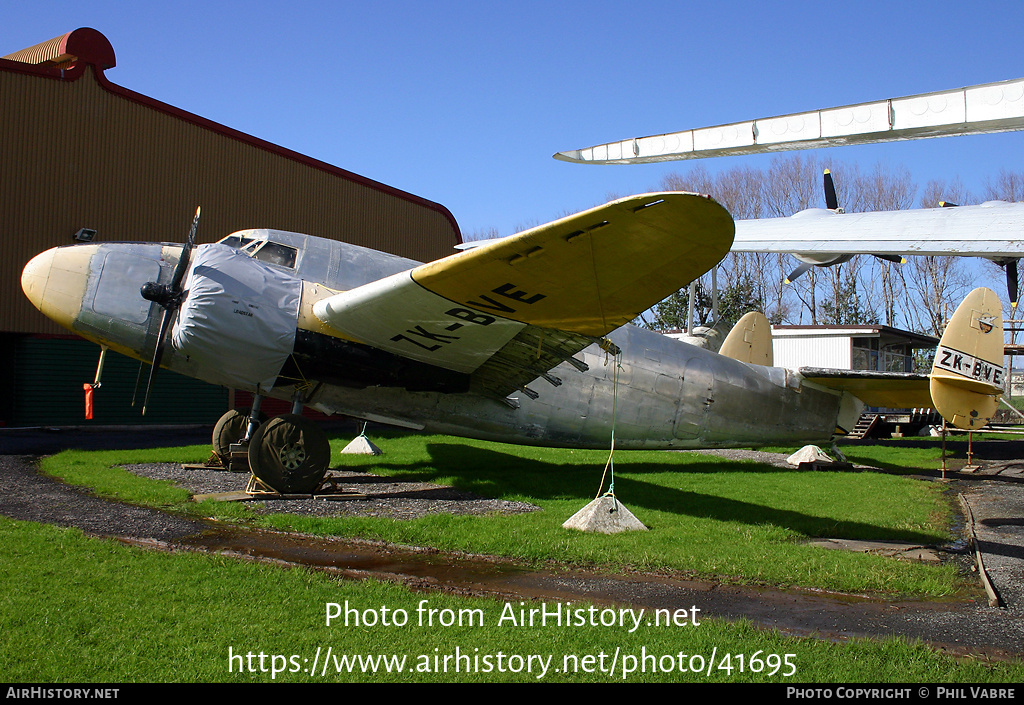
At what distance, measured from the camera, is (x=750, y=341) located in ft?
44.4

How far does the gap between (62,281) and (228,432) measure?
4129 mm

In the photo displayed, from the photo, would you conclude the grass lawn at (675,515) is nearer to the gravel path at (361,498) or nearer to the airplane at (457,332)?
the gravel path at (361,498)

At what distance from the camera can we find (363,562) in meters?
5.88

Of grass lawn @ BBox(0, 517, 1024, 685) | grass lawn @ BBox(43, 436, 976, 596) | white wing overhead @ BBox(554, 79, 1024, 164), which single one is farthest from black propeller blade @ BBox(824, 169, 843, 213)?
grass lawn @ BBox(0, 517, 1024, 685)

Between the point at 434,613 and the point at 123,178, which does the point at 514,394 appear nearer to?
the point at 434,613

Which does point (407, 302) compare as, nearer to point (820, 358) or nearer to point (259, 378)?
point (259, 378)

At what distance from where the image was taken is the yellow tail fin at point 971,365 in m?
9.00

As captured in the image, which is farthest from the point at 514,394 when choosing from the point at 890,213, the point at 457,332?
the point at 890,213

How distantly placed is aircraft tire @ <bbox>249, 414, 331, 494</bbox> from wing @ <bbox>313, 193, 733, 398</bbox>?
1.48 meters

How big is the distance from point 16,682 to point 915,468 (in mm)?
15964

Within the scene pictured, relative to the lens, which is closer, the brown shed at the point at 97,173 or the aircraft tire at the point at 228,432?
the aircraft tire at the point at 228,432

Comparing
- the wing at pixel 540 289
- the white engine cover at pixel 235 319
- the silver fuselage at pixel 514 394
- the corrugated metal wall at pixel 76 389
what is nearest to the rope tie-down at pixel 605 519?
the wing at pixel 540 289

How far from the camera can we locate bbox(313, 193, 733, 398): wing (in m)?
5.39

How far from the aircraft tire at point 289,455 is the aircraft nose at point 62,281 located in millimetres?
2658
